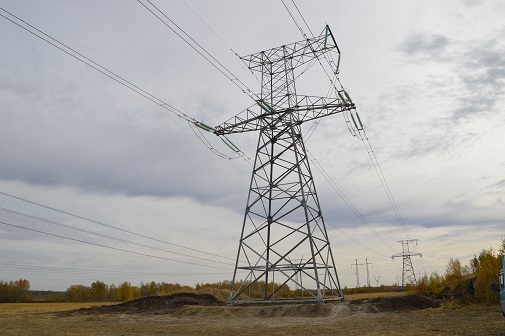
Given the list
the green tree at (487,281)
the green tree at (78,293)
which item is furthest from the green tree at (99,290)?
the green tree at (487,281)

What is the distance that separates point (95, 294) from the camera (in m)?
114

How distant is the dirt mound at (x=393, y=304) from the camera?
2553cm

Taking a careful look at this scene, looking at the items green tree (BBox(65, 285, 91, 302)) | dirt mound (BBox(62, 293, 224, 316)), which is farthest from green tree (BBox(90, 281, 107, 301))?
dirt mound (BBox(62, 293, 224, 316))

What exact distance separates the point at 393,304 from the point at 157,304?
747 inches

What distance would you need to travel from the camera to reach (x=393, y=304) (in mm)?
26656

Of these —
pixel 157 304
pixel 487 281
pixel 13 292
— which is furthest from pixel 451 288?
pixel 13 292

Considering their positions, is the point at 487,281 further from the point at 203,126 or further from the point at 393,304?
the point at 203,126

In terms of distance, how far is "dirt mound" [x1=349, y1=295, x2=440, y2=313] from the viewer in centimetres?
2553

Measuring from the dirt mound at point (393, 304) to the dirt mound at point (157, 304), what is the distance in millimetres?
11580

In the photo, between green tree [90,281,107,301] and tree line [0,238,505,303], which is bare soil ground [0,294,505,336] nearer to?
tree line [0,238,505,303]

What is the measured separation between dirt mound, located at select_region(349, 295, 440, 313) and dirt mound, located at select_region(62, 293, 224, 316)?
11580 millimetres

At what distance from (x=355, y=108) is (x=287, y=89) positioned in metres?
5.37

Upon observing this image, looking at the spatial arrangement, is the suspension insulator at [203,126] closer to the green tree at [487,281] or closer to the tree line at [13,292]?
the green tree at [487,281]

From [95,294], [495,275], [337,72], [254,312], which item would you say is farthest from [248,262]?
[95,294]
